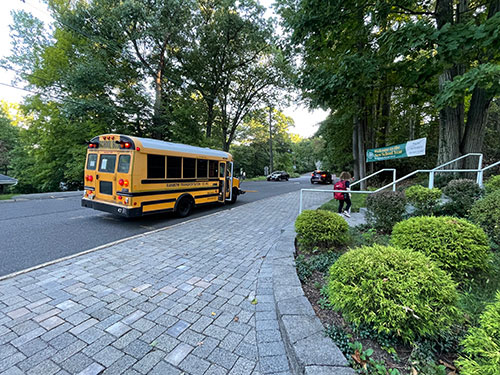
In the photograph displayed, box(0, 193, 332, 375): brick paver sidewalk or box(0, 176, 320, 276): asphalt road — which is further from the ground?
box(0, 176, 320, 276): asphalt road

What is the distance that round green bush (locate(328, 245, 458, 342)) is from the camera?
1.58 metres

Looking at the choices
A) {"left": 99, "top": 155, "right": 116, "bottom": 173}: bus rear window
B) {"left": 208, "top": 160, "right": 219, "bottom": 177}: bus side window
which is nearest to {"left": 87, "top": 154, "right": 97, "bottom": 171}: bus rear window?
{"left": 99, "top": 155, "right": 116, "bottom": 173}: bus rear window

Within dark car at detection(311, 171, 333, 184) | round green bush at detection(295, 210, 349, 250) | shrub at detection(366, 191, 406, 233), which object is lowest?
round green bush at detection(295, 210, 349, 250)

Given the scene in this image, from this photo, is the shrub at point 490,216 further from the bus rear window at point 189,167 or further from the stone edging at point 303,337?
the bus rear window at point 189,167

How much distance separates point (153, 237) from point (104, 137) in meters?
3.33

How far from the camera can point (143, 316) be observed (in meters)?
2.37

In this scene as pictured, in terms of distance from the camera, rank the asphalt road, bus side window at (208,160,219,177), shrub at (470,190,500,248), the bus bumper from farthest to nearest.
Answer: bus side window at (208,160,219,177) < the bus bumper < the asphalt road < shrub at (470,190,500,248)

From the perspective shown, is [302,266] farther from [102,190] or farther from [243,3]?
[243,3]

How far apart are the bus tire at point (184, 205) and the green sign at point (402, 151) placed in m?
7.69

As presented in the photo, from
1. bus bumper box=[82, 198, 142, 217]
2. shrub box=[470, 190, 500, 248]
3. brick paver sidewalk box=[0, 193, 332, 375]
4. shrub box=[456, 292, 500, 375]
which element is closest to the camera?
shrub box=[456, 292, 500, 375]

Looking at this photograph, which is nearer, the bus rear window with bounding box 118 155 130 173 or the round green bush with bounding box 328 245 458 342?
the round green bush with bounding box 328 245 458 342

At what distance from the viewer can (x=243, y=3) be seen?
1585cm

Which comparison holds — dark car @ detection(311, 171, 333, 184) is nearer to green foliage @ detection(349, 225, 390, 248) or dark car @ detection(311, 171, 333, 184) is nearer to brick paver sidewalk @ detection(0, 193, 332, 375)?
green foliage @ detection(349, 225, 390, 248)

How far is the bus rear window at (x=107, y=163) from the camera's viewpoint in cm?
586
